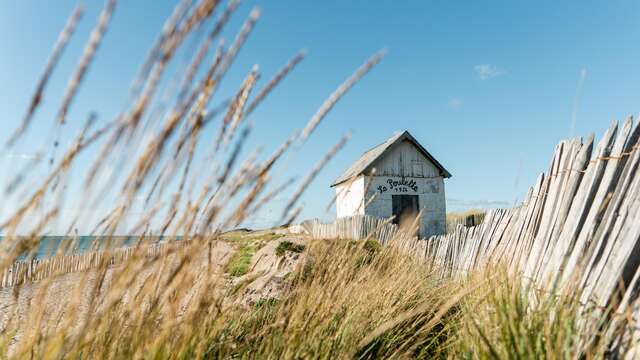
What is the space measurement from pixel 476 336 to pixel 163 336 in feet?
4.45

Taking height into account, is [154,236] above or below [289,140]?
below

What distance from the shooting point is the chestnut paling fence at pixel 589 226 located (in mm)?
1654

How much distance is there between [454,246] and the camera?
4.57 m

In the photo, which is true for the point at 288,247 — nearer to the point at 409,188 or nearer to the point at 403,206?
the point at 403,206

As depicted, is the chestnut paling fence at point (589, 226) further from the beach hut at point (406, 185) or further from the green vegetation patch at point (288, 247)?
the beach hut at point (406, 185)

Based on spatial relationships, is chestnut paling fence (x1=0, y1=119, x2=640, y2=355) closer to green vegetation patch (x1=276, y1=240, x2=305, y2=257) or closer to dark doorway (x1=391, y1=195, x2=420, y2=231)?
green vegetation patch (x1=276, y1=240, x2=305, y2=257)

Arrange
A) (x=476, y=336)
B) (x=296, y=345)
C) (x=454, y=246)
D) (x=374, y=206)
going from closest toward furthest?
(x=296, y=345) < (x=476, y=336) < (x=454, y=246) < (x=374, y=206)

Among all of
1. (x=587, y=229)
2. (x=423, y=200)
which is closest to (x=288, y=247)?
(x=587, y=229)

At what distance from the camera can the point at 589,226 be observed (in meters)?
1.88

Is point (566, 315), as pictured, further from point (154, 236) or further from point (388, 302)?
point (154, 236)

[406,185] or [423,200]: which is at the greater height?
[406,185]

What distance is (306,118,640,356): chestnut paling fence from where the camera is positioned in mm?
1654

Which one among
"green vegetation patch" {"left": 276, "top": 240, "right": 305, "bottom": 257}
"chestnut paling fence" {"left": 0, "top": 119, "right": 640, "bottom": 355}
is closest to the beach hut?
"green vegetation patch" {"left": 276, "top": 240, "right": 305, "bottom": 257}

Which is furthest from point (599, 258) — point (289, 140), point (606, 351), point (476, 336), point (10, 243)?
point (10, 243)
